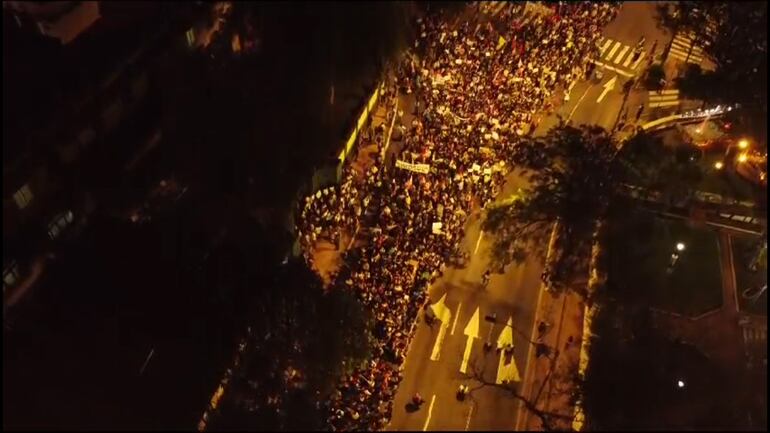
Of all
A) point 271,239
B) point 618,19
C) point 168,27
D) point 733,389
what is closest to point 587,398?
point 733,389

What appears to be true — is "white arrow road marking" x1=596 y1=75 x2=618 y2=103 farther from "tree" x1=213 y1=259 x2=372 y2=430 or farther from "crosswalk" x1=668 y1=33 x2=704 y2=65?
"tree" x1=213 y1=259 x2=372 y2=430

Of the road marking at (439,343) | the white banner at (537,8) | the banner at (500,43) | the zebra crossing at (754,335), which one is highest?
the white banner at (537,8)

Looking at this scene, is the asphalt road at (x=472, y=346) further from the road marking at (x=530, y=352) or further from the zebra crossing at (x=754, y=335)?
the zebra crossing at (x=754, y=335)

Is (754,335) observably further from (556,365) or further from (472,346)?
(472,346)

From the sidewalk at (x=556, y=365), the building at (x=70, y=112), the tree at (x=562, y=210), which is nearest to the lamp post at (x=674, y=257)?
the tree at (x=562, y=210)

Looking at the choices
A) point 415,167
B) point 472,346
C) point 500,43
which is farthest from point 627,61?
point 472,346

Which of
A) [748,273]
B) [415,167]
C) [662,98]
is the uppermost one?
[662,98]

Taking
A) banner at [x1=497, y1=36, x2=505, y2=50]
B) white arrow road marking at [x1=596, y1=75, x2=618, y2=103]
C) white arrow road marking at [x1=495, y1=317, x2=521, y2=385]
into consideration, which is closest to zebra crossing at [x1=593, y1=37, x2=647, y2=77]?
white arrow road marking at [x1=596, y1=75, x2=618, y2=103]
